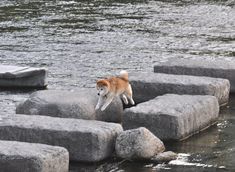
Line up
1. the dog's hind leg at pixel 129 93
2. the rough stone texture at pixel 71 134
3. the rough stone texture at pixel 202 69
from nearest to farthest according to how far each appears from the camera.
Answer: the rough stone texture at pixel 71 134, the dog's hind leg at pixel 129 93, the rough stone texture at pixel 202 69

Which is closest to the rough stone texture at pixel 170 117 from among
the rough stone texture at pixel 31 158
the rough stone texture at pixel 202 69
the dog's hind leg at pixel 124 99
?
the dog's hind leg at pixel 124 99

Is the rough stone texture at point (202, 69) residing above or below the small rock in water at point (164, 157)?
above

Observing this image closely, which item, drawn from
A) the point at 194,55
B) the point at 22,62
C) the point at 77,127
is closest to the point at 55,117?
the point at 77,127

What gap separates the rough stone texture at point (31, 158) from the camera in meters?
7.83

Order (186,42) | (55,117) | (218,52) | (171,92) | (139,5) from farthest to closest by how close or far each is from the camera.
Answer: (139,5) < (186,42) < (218,52) < (171,92) < (55,117)

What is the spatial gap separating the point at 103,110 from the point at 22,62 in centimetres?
601

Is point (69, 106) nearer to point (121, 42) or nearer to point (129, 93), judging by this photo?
point (129, 93)

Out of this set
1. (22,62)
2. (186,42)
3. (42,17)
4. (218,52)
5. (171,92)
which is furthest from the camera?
(42,17)

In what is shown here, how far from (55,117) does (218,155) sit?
202 centimetres

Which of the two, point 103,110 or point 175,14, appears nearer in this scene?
point 103,110

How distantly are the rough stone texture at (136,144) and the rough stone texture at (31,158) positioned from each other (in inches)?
37.2

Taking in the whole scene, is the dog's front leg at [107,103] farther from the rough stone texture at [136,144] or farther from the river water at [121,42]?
the rough stone texture at [136,144]

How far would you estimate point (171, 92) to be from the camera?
11.5 metres

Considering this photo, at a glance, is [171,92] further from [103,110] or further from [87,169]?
[87,169]
